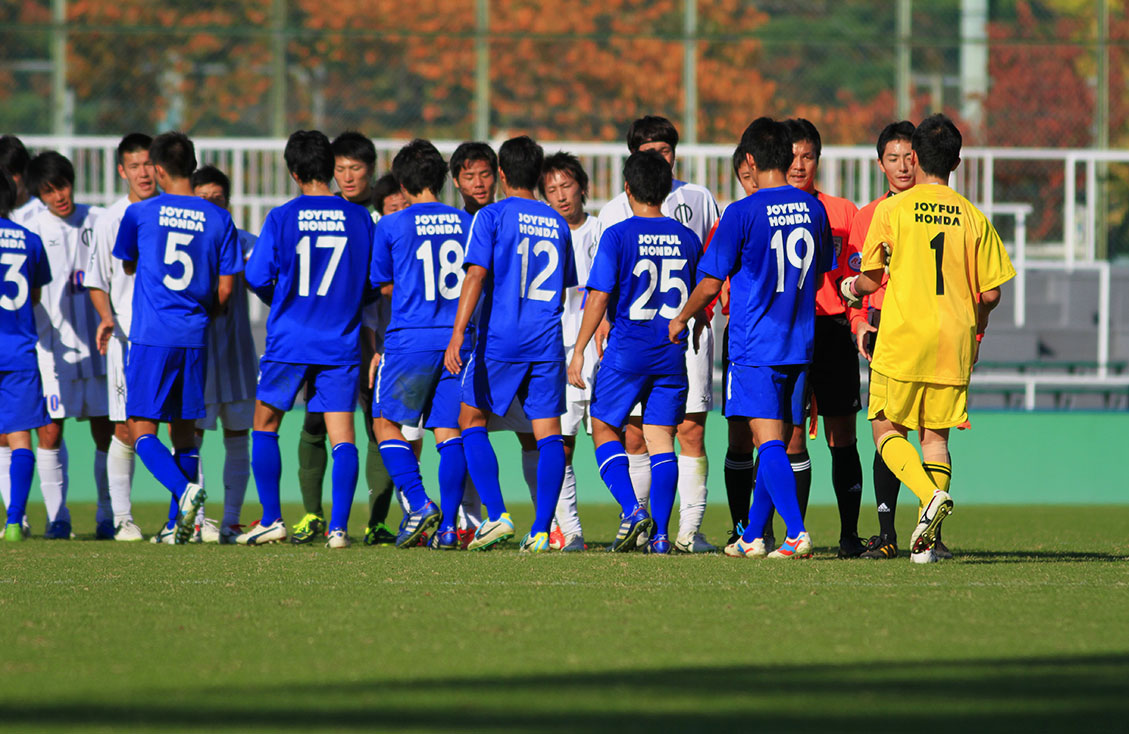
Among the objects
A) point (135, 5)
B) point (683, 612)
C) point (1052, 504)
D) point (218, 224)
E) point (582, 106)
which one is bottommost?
point (1052, 504)

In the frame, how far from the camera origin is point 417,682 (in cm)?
422

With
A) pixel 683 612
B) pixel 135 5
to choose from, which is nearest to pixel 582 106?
pixel 135 5

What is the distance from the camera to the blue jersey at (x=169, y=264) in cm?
850

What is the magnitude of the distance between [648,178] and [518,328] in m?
0.98

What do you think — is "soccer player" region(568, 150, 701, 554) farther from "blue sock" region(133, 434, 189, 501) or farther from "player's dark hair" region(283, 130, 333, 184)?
"blue sock" region(133, 434, 189, 501)

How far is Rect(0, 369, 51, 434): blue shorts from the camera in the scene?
9055 mm

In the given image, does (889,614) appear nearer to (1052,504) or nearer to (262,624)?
(262,624)

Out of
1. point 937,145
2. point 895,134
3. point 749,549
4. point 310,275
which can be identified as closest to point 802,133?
point 895,134

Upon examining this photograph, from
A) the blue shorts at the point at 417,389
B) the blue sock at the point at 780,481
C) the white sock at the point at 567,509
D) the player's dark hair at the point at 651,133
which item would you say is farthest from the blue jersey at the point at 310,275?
the blue sock at the point at 780,481

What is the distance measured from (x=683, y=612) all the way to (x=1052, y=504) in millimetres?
9480

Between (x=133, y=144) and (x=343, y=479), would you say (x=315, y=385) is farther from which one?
(x=133, y=144)

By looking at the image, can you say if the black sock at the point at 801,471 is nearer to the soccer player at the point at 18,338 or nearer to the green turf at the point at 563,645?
the green turf at the point at 563,645

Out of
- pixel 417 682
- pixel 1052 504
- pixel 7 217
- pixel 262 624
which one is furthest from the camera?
pixel 1052 504

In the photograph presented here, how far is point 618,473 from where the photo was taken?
7.66 metres
